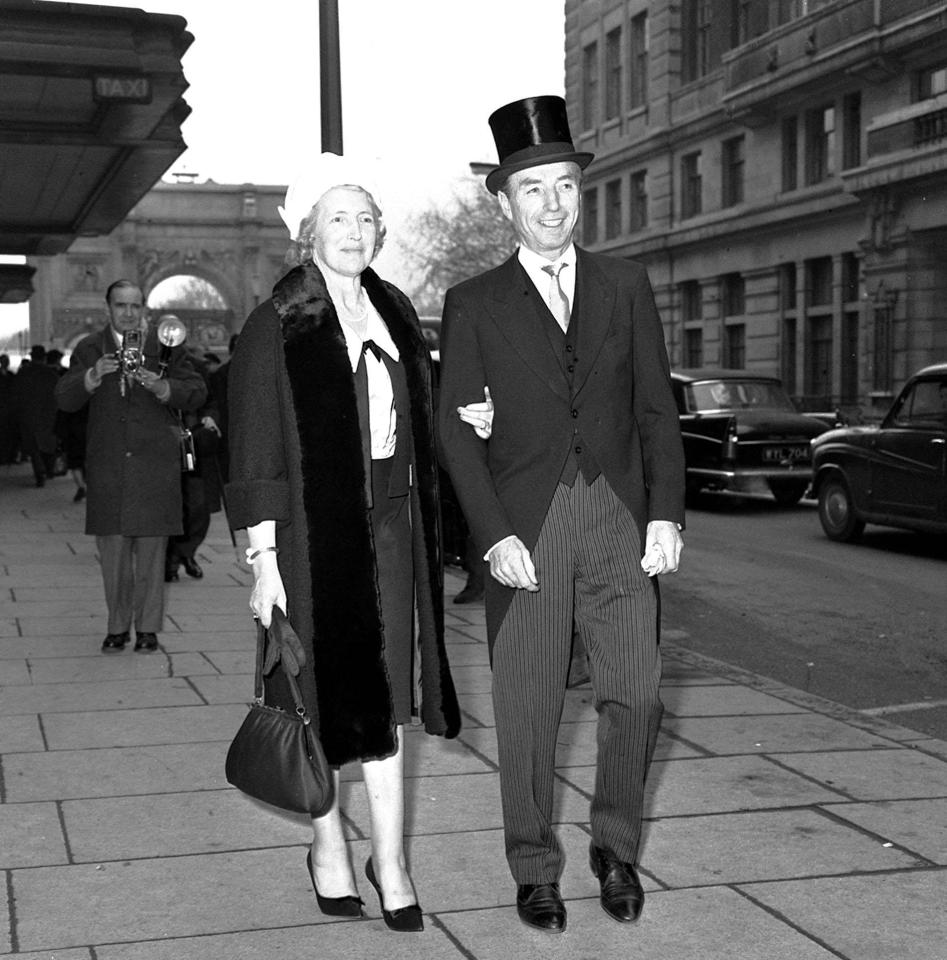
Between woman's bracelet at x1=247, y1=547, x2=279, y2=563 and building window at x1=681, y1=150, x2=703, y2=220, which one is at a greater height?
building window at x1=681, y1=150, x2=703, y2=220

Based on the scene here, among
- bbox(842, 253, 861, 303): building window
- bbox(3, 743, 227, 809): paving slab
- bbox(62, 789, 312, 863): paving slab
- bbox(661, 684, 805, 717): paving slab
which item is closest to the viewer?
bbox(62, 789, 312, 863): paving slab

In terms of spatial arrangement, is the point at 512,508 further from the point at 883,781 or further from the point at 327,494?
the point at 883,781

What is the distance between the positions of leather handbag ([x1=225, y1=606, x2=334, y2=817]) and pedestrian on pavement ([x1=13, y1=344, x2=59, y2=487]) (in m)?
17.3

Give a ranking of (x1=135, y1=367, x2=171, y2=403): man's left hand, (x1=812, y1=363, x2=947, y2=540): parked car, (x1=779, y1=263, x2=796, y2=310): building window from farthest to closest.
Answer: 1. (x1=779, y1=263, x2=796, y2=310): building window
2. (x1=812, y1=363, x2=947, y2=540): parked car
3. (x1=135, y1=367, x2=171, y2=403): man's left hand

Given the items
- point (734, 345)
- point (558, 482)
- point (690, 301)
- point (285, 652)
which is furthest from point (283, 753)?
point (690, 301)

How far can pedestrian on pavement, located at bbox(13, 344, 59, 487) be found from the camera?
20.8 meters

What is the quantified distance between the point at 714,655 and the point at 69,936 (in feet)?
17.4

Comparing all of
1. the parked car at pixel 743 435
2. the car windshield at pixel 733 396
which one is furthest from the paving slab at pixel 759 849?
the car windshield at pixel 733 396

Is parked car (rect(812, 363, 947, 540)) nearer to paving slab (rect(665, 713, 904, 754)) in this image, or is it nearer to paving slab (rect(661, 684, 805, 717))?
paving slab (rect(661, 684, 805, 717))

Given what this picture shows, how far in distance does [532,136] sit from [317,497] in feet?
3.41

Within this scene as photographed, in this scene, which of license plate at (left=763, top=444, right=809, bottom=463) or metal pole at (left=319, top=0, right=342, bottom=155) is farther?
license plate at (left=763, top=444, right=809, bottom=463)

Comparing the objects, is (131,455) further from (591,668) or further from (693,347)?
(693,347)

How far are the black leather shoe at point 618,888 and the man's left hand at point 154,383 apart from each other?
439cm

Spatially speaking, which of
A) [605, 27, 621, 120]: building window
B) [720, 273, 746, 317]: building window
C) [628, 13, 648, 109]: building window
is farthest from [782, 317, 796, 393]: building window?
[605, 27, 621, 120]: building window
